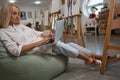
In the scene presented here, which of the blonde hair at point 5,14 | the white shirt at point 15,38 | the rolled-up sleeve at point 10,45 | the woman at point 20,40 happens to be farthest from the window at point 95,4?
the rolled-up sleeve at point 10,45

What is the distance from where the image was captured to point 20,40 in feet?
4.50

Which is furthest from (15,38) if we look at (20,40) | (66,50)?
(66,50)

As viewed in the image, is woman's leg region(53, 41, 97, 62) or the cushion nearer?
the cushion

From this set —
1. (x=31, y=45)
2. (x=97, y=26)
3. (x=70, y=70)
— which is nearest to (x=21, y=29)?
(x=31, y=45)

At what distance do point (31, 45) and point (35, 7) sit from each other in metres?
11.4

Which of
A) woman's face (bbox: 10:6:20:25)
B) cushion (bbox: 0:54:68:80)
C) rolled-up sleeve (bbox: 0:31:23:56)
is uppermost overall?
woman's face (bbox: 10:6:20:25)

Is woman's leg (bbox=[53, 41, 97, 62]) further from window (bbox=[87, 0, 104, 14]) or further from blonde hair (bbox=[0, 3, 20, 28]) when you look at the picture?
window (bbox=[87, 0, 104, 14])

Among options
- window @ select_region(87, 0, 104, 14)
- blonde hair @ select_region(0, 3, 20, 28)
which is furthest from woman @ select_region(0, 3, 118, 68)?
window @ select_region(87, 0, 104, 14)

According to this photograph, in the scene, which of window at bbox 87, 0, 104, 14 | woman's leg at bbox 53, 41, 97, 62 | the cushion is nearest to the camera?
the cushion

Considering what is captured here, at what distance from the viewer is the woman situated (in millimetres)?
1263

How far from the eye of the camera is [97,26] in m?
6.93

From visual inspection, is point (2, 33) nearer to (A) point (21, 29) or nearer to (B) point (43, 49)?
(A) point (21, 29)

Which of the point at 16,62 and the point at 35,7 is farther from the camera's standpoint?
the point at 35,7

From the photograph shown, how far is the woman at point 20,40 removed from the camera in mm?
1263
